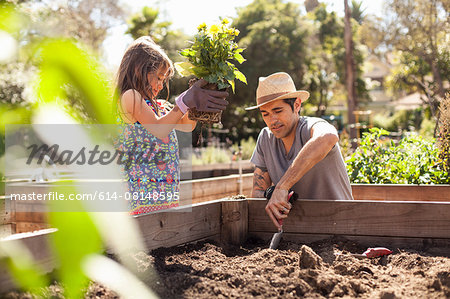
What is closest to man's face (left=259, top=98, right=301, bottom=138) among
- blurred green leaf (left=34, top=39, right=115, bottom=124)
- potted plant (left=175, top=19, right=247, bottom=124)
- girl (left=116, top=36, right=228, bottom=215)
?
potted plant (left=175, top=19, right=247, bottom=124)

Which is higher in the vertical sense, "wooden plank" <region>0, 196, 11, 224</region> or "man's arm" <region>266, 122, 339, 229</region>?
"man's arm" <region>266, 122, 339, 229</region>

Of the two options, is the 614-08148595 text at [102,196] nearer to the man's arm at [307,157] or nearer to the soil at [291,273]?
the soil at [291,273]

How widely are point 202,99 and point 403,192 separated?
94.4 inches

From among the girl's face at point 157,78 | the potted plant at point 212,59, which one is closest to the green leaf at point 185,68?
the potted plant at point 212,59

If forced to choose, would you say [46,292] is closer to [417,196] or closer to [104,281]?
[104,281]

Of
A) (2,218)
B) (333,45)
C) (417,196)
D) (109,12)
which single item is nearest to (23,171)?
(2,218)

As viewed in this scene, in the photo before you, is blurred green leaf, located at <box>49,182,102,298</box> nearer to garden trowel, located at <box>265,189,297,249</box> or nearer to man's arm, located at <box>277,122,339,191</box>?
garden trowel, located at <box>265,189,297,249</box>

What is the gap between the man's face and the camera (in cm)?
308

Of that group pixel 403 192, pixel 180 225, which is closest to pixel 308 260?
pixel 180 225

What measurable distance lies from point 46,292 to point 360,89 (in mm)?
30572

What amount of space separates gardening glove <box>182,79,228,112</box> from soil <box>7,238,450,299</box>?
758mm

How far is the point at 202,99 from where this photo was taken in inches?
96.7

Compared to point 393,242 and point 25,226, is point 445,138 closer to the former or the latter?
point 393,242

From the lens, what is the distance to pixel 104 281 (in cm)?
183
